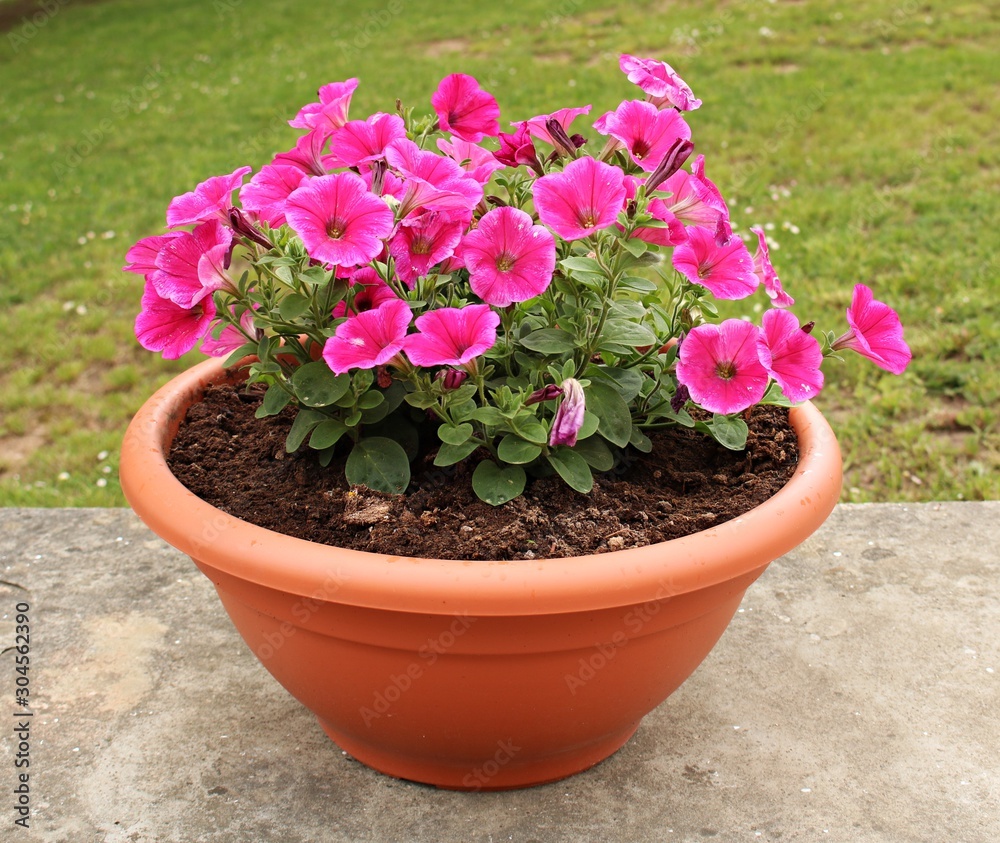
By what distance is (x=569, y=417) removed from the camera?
1326 millimetres

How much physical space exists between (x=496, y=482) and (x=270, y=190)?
532mm

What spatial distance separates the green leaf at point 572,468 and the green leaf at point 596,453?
3 cm

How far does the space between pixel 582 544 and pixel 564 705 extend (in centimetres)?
23

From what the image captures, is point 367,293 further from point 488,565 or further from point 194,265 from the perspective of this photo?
point 488,565

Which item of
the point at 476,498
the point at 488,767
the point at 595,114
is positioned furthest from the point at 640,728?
the point at 595,114

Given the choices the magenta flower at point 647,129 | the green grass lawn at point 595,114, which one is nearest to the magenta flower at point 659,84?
the magenta flower at point 647,129

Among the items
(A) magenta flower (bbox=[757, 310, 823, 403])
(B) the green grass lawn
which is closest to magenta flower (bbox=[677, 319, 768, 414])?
(A) magenta flower (bbox=[757, 310, 823, 403])

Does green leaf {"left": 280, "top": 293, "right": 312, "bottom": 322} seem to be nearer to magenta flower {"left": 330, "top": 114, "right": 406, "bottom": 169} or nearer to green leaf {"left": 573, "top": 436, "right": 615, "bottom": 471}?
magenta flower {"left": 330, "top": 114, "right": 406, "bottom": 169}

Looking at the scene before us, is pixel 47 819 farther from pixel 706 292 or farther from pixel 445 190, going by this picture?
pixel 706 292

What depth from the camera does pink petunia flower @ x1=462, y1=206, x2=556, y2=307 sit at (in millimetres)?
1370

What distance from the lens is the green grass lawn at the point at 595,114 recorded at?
3162mm

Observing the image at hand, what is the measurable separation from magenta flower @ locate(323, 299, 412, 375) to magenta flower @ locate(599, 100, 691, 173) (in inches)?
16.0

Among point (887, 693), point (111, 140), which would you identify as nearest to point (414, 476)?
point (887, 693)

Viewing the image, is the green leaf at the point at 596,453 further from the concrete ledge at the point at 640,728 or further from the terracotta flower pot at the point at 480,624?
the concrete ledge at the point at 640,728
